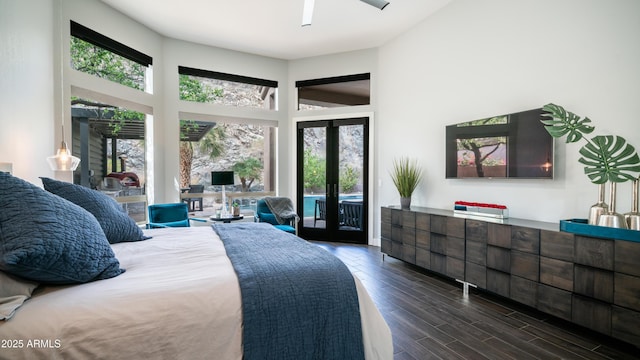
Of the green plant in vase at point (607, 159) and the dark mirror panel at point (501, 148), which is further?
the dark mirror panel at point (501, 148)

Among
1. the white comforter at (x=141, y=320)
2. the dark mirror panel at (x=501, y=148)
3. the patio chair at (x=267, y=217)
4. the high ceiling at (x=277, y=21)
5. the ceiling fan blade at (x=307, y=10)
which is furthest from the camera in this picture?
the patio chair at (x=267, y=217)

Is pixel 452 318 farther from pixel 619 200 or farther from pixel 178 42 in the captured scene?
pixel 178 42

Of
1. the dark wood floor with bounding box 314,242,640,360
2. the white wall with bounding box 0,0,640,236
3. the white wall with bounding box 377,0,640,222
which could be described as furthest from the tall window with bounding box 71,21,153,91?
the dark wood floor with bounding box 314,242,640,360

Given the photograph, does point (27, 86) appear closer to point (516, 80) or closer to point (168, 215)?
point (168, 215)

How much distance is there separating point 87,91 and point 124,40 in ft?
3.18

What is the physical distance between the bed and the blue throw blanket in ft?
0.07

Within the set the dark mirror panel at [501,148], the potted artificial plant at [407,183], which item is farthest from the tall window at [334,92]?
the dark mirror panel at [501,148]

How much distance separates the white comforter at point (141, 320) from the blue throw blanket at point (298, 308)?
2.2 inches

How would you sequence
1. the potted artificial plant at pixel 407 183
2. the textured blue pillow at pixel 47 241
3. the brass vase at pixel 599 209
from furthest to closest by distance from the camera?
the potted artificial plant at pixel 407 183 → the brass vase at pixel 599 209 → the textured blue pillow at pixel 47 241

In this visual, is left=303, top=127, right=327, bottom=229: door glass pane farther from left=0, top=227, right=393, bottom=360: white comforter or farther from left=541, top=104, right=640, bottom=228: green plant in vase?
left=0, top=227, right=393, bottom=360: white comforter

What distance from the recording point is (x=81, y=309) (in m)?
1.09

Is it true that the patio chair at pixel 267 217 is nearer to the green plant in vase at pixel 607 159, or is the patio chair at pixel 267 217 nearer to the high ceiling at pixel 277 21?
the high ceiling at pixel 277 21

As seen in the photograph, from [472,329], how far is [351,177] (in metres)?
3.42

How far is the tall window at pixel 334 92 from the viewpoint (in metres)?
5.43
